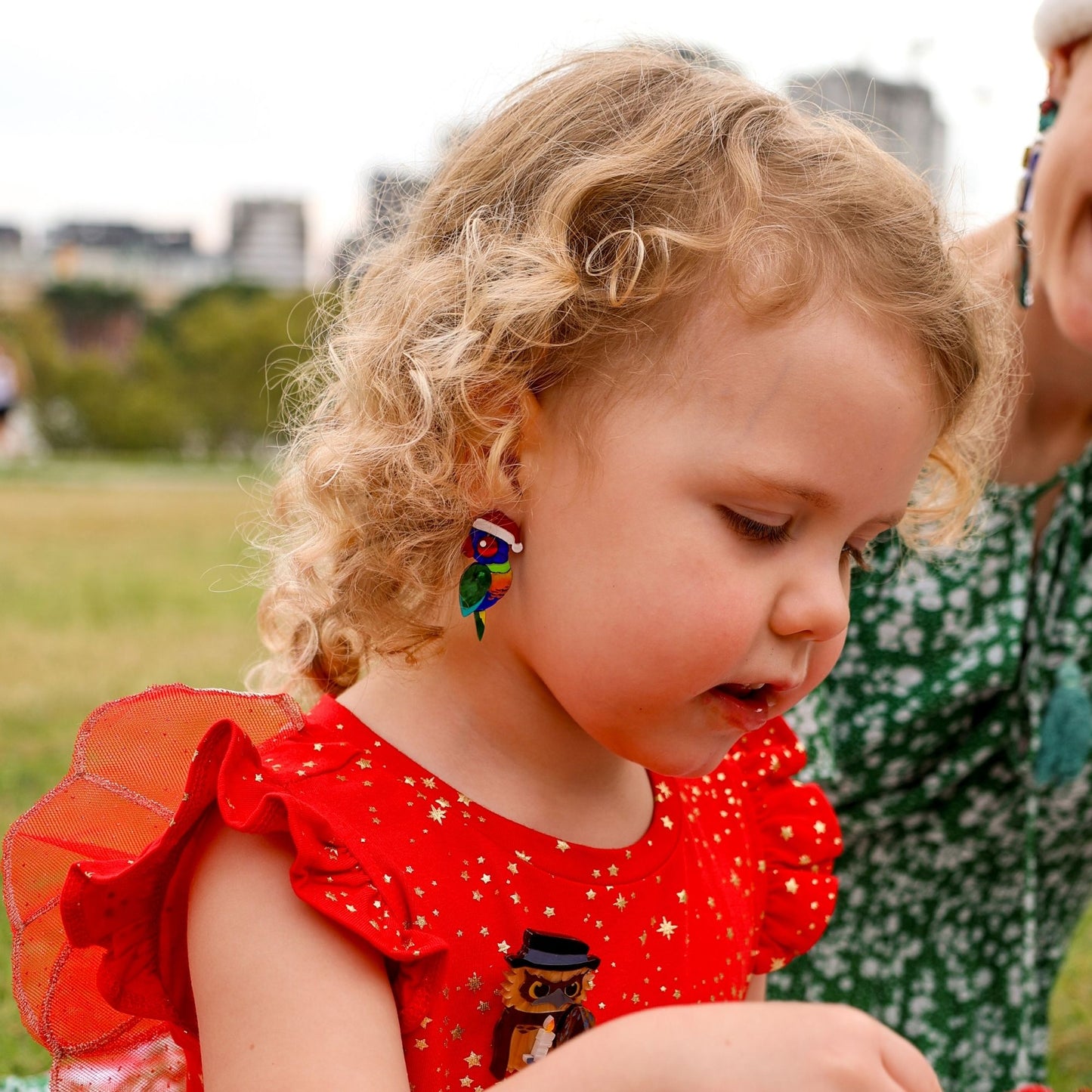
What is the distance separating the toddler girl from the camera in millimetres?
1086

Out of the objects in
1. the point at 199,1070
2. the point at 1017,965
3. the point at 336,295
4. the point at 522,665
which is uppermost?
the point at 336,295

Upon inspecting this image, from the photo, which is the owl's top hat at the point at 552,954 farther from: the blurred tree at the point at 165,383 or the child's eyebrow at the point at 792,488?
the blurred tree at the point at 165,383

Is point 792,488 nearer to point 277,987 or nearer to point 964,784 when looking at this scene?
point 277,987

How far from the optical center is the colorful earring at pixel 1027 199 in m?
1.94

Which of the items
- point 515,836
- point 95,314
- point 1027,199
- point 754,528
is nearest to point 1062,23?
point 1027,199

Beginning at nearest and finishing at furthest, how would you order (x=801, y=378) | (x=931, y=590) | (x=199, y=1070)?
(x=801, y=378) → (x=199, y=1070) → (x=931, y=590)

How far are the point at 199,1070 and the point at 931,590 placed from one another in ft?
4.39

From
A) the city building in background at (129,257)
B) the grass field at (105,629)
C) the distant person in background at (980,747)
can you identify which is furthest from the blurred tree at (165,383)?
the distant person in background at (980,747)

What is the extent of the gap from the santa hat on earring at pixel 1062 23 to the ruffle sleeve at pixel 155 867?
54.3 inches

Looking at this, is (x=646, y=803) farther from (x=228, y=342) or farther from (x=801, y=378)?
(x=228, y=342)

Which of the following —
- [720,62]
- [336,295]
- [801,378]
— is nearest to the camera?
[801,378]

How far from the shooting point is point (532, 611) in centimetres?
120

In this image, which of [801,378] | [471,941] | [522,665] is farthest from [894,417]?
[471,941]

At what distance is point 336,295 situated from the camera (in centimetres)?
154
